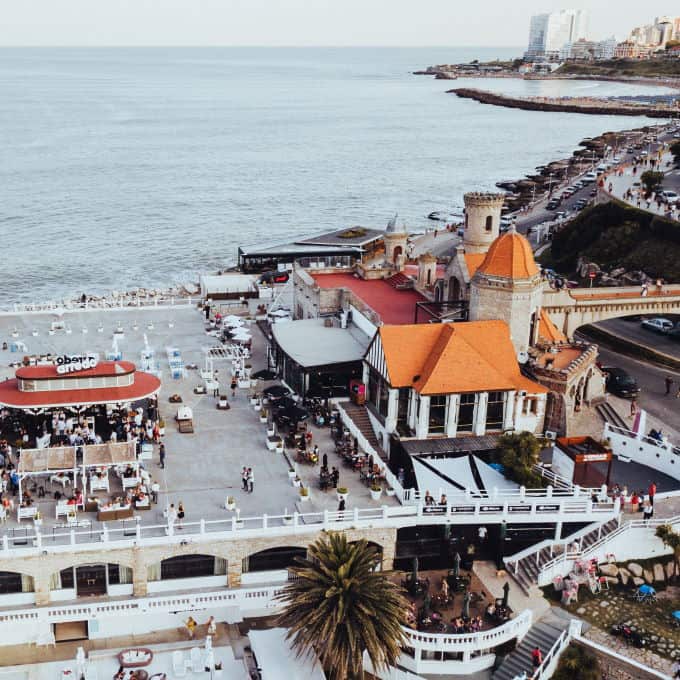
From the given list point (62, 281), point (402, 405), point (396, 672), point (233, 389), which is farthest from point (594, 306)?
point (62, 281)

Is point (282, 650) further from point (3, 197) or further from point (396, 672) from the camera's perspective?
point (3, 197)

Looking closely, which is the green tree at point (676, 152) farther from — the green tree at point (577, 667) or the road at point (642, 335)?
the green tree at point (577, 667)

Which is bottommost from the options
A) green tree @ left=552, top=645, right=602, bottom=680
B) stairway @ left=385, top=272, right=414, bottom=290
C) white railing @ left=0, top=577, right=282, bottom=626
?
green tree @ left=552, top=645, right=602, bottom=680

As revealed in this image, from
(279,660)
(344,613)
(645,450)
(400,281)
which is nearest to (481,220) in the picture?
(400,281)

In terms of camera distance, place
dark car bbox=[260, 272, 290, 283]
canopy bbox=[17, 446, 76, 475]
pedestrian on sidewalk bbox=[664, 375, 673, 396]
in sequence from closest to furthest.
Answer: canopy bbox=[17, 446, 76, 475] < pedestrian on sidewalk bbox=[664, 375, 673, 396] < dark car bbox=[260, 272, 290, 283]

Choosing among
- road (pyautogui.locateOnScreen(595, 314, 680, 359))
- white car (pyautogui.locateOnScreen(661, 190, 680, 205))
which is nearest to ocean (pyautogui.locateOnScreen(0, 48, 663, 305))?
white car (pyautogui.locateOnScreen(661, 190, 680, 205))

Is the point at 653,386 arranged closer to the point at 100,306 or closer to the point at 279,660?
the point at 279,660

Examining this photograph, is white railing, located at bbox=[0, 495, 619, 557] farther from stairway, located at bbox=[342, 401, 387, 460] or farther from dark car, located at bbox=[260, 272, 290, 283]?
dark car, located at bbox=[260, 272, 290, 283]
